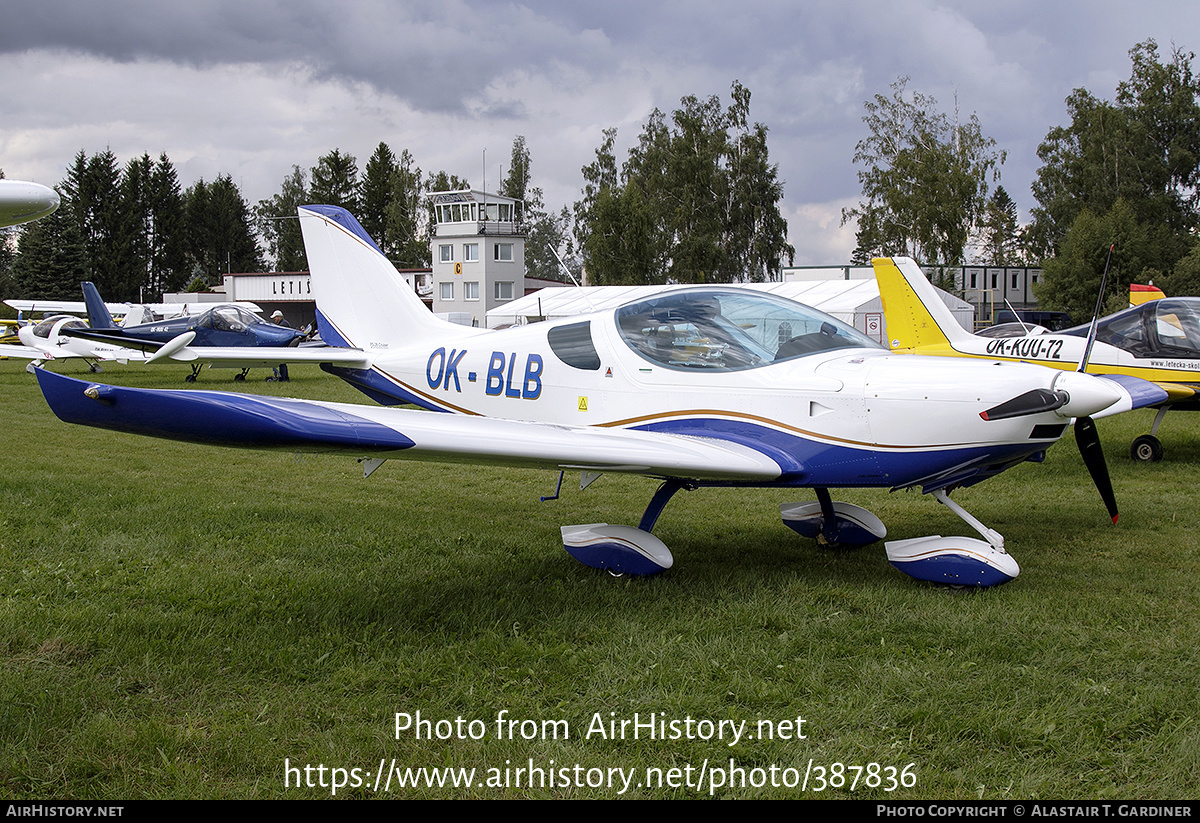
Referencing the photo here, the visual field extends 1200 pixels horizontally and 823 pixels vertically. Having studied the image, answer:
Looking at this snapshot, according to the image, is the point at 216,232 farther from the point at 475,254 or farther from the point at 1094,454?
the point at 1094,454

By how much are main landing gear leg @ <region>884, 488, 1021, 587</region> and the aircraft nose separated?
837mm

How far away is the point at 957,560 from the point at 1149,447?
6.15 metres

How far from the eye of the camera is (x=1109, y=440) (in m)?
10.6

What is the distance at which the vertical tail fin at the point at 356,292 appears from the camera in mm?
7406

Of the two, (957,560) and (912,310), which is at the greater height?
(912,310)

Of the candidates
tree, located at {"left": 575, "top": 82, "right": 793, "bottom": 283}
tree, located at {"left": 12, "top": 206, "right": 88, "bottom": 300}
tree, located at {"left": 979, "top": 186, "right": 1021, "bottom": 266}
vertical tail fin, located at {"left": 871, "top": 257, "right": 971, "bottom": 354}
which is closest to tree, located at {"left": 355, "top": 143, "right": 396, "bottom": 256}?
tree, located at {"left": 12, "top": 206, "right": 88, "bottom": 300}

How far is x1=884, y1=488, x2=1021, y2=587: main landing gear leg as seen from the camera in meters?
4.66

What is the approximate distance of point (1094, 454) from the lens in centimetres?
543

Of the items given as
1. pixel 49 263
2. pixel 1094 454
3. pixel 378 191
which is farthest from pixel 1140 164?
pixel 49 263

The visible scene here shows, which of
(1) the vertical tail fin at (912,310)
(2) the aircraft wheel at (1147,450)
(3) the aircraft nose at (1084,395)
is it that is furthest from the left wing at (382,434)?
(1) the vertical tail fin at (912,310)

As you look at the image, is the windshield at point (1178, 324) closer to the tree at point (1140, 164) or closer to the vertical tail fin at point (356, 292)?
the vertical tail fin at point (356, 292)

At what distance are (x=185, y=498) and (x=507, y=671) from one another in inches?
175

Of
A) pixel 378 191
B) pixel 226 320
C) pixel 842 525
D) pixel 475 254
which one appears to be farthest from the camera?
pixel 378 191

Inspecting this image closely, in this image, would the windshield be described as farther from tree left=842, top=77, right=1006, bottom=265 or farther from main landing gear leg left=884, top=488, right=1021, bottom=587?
tree left=842, top=77, right=1006, bottom=265
